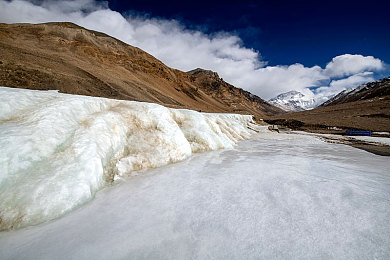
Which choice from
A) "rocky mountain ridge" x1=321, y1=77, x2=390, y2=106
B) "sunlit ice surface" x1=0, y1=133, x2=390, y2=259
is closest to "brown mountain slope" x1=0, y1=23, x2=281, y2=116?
"sunlit ice surface" x1=0, y1=133, x2=390, y2=259

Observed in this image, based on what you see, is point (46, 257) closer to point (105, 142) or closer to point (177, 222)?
point (177, 222)

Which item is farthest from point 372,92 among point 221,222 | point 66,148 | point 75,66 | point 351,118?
point 66,148

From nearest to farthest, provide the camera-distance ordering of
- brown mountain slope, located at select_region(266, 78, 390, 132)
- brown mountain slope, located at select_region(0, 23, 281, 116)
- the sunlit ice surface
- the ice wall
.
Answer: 1. the sunlit ice surface
2. the ice wall
3. brown mountain slope, located at select_region(0, 23, 281, 116)
4. brown mountain slope, located at select_region(266, 78, 390, 132)

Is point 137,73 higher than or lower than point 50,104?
higher

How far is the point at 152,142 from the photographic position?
499 centimetres

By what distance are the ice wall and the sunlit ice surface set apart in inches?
11.1

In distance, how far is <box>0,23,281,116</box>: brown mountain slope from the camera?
1932 centimetres

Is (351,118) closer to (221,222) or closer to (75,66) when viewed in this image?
(221,222)

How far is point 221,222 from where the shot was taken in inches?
95.3

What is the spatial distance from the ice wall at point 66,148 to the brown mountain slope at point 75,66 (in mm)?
18011

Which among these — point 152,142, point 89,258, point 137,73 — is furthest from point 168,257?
point 137,73

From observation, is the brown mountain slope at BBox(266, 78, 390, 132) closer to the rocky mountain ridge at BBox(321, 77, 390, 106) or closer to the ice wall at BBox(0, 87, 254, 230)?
the rocky mountain ridge at BBox(321, 77, 390, 106)

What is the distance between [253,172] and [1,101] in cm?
547

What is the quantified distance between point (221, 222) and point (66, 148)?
3015 millimetres
